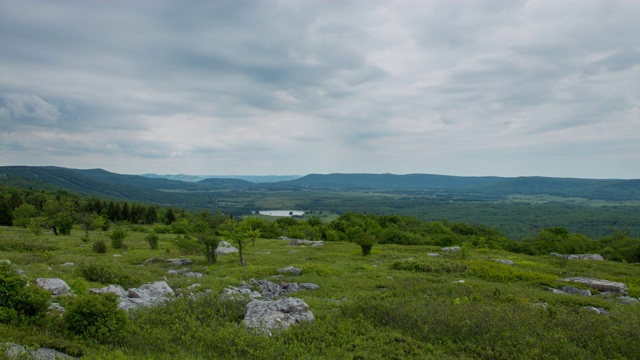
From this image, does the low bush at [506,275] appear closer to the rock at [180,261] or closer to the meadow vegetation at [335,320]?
the meadow vegetation at [335,320]

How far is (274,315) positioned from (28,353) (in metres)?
6.57

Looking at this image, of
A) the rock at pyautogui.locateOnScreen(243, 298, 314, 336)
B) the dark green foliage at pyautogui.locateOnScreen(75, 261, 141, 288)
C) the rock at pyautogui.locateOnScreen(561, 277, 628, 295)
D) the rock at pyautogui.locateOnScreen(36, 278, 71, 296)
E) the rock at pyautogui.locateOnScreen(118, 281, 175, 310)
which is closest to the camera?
the rock at pyautogui.locateOnScreen(243, 298, 314, 336)

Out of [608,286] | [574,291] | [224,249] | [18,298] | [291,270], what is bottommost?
[224,249]

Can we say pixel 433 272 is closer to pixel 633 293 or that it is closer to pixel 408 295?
pixel 408 295

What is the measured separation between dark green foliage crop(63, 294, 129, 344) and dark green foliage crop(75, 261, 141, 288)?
7.71 m

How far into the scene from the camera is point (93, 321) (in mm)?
8773

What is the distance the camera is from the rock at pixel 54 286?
40.6 ft

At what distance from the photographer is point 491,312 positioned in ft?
39.8

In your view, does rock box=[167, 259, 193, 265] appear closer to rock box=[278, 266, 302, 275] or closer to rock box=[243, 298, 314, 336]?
rock box=[278, 266, 302, 275]

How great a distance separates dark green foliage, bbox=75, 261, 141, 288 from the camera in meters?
16.0

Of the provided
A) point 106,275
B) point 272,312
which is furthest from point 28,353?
point 106,275

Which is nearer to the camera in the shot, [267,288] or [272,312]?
[272,312]

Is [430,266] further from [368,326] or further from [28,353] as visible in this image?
[28,353]

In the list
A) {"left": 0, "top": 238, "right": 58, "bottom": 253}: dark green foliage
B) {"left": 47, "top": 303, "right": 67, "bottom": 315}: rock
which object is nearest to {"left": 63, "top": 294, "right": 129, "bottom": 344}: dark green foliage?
{"left": 47, "top": 303, "right": 67, "bottom": 315}: rock
